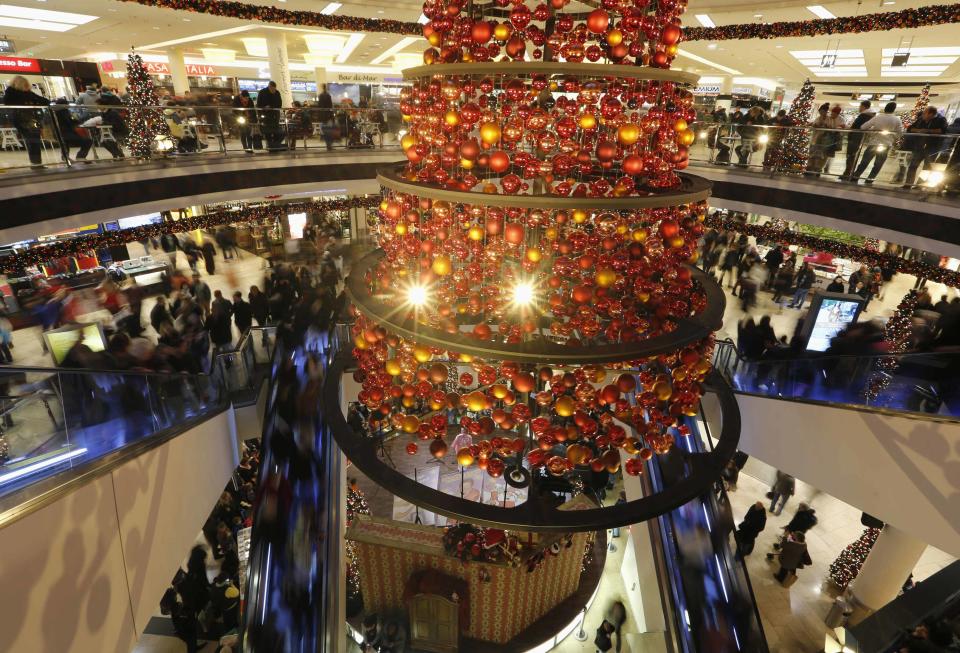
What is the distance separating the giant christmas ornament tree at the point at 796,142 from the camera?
29.9ft

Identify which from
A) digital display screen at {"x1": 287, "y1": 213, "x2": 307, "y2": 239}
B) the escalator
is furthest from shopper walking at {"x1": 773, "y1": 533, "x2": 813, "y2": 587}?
digital display screen at {"x1": 287, "y1": 213, "x2": 307, "y2": 239}

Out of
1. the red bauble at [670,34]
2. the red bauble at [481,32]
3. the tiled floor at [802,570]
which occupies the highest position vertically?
the red bauble at [670,34]

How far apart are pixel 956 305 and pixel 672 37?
754 centimetres

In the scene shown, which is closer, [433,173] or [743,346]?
[433,173]

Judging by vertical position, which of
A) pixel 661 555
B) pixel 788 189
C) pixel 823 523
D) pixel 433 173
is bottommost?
pixel 823 523

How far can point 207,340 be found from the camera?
7.60 meters

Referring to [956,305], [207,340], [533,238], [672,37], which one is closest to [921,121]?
[956,305]

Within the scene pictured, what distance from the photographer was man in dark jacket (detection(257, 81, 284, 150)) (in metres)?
10.2

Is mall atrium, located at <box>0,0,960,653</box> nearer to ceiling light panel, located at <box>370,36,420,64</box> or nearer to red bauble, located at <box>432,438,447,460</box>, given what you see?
red bauble, located at <box>432,438,447,460</box>

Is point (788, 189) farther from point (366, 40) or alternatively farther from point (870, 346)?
point (366, 40)

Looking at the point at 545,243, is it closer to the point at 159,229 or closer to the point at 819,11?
the point at 159,229

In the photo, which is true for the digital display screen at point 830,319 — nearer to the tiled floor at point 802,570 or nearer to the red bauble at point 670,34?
the tiled floor at point 802,570

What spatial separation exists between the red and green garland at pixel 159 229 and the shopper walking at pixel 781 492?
10.2 m

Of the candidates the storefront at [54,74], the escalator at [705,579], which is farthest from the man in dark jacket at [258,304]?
the storefront at [54,74]
